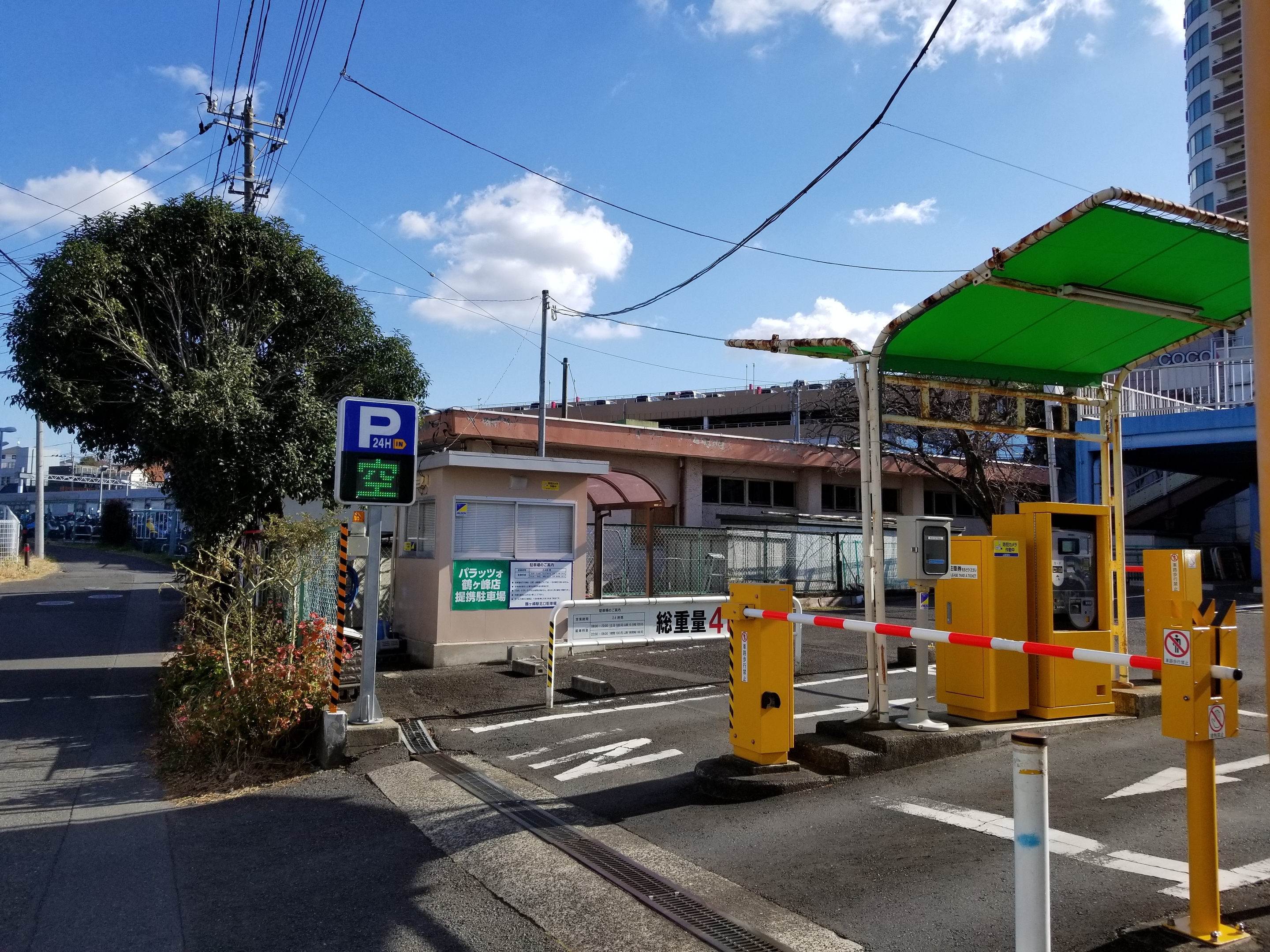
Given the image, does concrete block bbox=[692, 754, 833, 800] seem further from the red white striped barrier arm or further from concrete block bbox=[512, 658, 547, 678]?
concrete block bbox=[512, 658, 547, 678]

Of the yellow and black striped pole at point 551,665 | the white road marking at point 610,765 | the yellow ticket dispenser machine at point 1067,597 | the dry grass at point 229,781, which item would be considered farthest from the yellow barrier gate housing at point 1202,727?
the yellow and black striped pole at point 551,665

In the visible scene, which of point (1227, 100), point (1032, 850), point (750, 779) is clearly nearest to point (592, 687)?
point (750, 779)

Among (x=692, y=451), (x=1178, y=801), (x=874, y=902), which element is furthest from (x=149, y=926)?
(x=692, y=451)

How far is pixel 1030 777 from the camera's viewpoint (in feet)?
10.6

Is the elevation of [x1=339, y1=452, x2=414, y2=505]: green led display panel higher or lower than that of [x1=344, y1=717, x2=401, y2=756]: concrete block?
higher

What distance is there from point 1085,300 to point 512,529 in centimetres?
902

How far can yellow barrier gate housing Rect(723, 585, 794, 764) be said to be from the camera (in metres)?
6.38

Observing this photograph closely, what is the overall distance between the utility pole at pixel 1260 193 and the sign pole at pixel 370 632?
277 inches

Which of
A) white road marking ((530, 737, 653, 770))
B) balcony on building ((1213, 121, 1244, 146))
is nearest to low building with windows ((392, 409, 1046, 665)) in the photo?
white road marking ((530, 737, 653, 770))

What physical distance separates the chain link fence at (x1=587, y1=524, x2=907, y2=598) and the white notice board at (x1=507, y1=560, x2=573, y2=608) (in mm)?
993

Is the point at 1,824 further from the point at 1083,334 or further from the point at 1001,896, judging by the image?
the point at 1083,334

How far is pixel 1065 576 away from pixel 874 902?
478 cm

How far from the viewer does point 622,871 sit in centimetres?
517

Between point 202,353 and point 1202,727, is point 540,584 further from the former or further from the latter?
point 1202,727
